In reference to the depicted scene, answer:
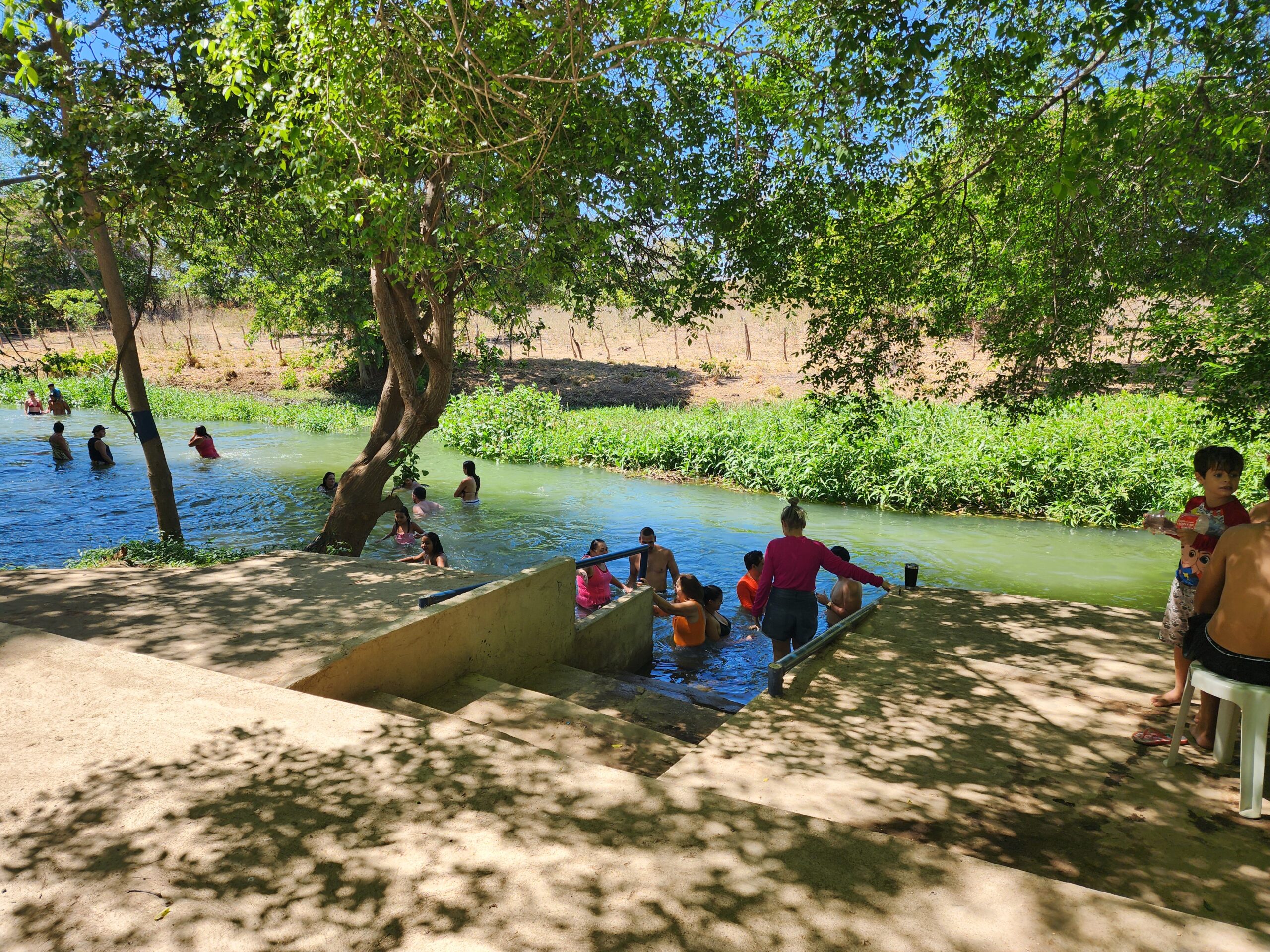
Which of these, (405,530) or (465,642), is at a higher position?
(465,642)

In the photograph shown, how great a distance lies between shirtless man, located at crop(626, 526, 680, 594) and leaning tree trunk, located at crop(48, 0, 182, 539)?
5.94m

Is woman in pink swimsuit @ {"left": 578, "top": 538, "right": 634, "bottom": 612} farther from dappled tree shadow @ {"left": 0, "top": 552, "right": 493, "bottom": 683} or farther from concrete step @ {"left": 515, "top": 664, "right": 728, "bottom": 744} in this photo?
concrete step @ {"left": 515, "top": 664, "right": 728, "bottom": 744}

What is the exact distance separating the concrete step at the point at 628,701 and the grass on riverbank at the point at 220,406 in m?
23.8

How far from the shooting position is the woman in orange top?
8.99 metres

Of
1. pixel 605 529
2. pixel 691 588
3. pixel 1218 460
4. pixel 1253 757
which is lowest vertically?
pixel 605 529

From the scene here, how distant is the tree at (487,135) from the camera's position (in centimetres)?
630

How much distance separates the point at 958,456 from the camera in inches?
650

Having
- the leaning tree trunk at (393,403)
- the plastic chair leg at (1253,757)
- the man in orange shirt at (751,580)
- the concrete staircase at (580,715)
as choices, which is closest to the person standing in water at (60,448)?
the leaning tree trunk at (393,403)

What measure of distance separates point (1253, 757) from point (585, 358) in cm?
3952

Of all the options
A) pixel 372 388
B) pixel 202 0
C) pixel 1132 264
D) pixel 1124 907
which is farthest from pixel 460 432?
pixel 1124 907

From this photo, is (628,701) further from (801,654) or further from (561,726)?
(801,654)

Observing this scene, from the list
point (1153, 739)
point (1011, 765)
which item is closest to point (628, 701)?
point (1011, 765)

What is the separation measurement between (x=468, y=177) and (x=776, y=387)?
2530 cm

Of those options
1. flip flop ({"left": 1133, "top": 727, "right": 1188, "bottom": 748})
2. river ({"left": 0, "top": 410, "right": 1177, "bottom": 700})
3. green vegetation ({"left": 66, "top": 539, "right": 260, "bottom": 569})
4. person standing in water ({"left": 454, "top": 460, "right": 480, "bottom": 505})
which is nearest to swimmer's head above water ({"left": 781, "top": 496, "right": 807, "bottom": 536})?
river ({"left": 0, "top": 410, "right": 1177, "bottom": 700})
